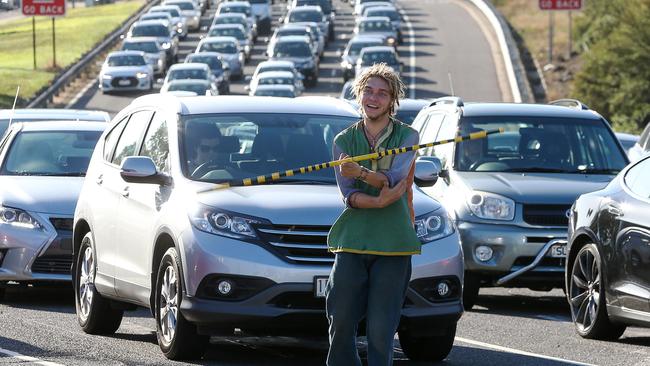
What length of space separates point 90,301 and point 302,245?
276cm

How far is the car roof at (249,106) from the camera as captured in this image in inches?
447

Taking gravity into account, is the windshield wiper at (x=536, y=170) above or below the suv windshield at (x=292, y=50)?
above

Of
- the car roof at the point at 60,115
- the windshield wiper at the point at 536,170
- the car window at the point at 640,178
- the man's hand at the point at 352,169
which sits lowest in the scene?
the car roof at the point at 60,115

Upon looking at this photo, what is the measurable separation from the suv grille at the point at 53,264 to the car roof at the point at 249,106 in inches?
121

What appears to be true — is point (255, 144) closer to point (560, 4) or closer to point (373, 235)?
point (373, 235)

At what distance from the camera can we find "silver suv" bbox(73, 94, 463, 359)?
987 centimetres

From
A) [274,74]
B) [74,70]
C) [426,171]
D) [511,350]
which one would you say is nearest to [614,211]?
[511,350]

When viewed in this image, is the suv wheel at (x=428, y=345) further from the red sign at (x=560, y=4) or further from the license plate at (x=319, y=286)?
the red sign at (x=560, y=4)

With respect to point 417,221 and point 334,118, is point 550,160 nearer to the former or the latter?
point 334,118

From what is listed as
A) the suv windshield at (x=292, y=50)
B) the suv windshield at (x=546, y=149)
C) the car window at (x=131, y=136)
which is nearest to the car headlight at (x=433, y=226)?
the car window at (x=131, y=136)

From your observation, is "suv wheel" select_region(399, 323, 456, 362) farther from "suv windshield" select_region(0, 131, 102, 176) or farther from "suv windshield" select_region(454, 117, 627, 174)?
"suv windshield" select_region(0, 131, 102, 176)

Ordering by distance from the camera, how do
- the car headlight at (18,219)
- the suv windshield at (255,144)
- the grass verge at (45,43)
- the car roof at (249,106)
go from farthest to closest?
the grass verge at (45,43)
the car headlight at (18,219)
the car roof at (249,106)
the suv windshield at (255,144)

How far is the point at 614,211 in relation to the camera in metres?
11.6

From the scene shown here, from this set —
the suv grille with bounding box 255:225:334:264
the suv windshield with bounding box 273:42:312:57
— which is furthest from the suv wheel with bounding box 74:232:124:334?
the suv windshield with bounding box 273:42:312:57
